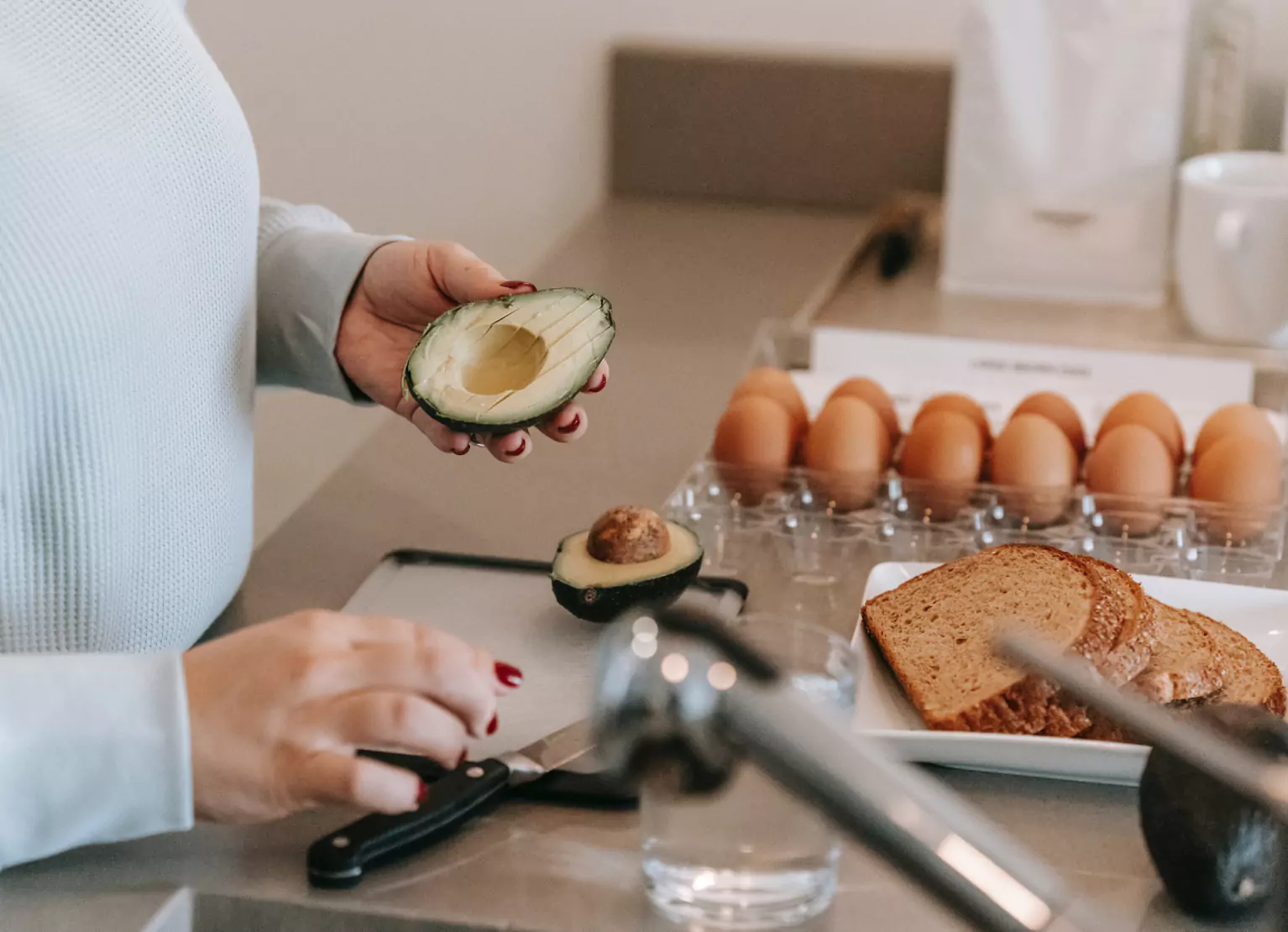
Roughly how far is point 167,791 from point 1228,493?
2.49 feet

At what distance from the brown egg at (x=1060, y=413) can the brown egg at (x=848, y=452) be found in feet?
0.36

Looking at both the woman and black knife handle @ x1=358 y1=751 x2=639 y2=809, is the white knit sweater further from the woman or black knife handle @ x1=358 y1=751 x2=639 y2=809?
black knife handle @ x1=358 y1=751 x2=639 y2=809

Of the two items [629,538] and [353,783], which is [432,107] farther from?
[353,783]

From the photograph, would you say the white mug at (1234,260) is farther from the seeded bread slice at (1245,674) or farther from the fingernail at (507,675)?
the fingernail at (507,675)

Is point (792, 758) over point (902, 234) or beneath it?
beneath

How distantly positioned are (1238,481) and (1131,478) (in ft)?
0.24

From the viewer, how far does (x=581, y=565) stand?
96 cm

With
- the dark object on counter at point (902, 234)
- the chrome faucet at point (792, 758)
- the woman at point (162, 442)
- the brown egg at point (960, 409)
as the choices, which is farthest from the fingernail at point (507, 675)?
the dark object on counter at point (902, 234)

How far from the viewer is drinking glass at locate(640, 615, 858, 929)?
656 mm

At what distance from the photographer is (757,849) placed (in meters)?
0.66

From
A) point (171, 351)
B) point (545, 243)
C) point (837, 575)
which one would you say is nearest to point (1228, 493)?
point (837, 575)

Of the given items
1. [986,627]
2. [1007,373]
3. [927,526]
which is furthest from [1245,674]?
[1007,373]

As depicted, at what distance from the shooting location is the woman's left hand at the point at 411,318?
951 mm

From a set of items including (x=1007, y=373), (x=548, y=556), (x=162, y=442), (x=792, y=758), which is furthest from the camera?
(x=1007, y=373)
